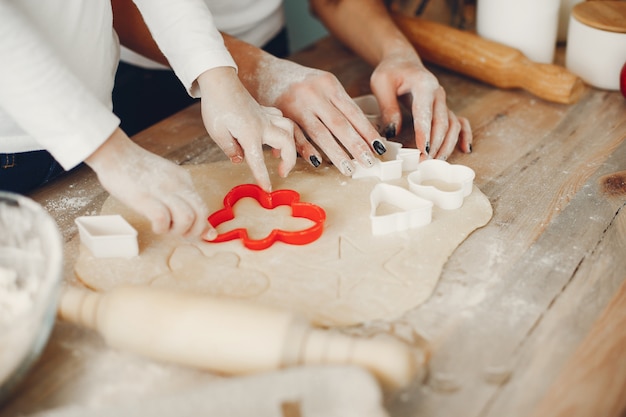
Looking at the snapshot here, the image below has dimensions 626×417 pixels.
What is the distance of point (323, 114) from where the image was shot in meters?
1.14

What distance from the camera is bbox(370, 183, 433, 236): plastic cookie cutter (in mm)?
961

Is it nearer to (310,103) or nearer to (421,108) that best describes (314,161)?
(310,103)

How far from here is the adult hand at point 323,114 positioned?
1.11 meters

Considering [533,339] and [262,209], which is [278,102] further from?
[533,339]

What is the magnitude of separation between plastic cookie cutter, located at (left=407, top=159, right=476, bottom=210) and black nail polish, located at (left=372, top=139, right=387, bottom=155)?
0.07 metres

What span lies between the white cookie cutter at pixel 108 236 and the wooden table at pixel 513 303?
0.13ft

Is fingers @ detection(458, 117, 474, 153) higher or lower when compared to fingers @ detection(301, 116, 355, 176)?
lower

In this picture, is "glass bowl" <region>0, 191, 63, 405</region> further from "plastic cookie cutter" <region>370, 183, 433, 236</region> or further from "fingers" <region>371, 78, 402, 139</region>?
"fingers" <region>371, 78, 402, 139</region>

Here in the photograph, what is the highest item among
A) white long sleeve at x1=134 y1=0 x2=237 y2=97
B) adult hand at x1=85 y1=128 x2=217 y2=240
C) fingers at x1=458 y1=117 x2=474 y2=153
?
white long sleeve at x1=134 y1=0 x2=237 y2=97

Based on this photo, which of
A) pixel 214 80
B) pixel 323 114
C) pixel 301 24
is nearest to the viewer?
pixel 214 80

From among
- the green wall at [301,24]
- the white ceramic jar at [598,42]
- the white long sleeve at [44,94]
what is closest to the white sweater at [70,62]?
the white long sleeve at [44,94]

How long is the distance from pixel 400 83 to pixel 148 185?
23.7 inches

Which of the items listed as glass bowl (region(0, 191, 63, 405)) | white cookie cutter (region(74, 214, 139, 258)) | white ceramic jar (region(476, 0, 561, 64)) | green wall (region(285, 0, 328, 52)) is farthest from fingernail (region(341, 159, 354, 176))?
green wall (region(285, 0, 328, 52))

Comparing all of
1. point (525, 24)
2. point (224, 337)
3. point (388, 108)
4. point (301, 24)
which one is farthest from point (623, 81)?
point (301, 24)
